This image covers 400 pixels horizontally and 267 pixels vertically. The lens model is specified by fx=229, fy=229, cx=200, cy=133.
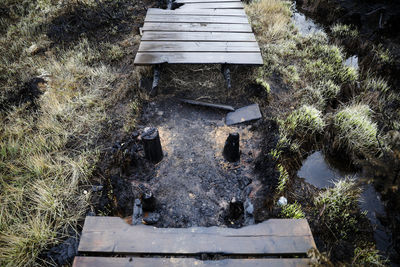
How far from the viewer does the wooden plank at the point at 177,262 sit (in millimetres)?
1909

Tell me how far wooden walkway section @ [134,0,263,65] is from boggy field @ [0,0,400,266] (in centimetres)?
50

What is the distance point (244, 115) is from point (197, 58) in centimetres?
124

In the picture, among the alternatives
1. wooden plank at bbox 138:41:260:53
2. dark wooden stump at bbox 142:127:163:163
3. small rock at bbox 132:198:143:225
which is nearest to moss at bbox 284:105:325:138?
wooden plank at bbox 138:41:260:53

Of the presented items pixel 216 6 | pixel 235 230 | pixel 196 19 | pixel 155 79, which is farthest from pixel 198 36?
pixel 235 230

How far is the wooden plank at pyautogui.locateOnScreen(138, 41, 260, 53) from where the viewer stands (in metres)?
3.99

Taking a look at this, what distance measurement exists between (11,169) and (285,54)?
5.28m

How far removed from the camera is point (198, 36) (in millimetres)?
4273

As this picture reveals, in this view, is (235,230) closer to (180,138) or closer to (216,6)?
(180,138)

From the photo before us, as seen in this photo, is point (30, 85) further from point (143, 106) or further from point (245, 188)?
point (245, 188)

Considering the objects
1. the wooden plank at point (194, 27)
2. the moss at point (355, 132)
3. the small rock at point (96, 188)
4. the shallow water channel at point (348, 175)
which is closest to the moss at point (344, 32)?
the wooden plank at point (194, 27)

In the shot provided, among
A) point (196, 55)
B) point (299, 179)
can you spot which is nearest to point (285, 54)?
point (196, 55)

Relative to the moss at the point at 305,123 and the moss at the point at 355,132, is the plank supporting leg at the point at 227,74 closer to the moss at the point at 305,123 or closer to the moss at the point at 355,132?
the moss at the point at 305,123

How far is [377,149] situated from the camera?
3314 millimetres

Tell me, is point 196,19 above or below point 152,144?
above
